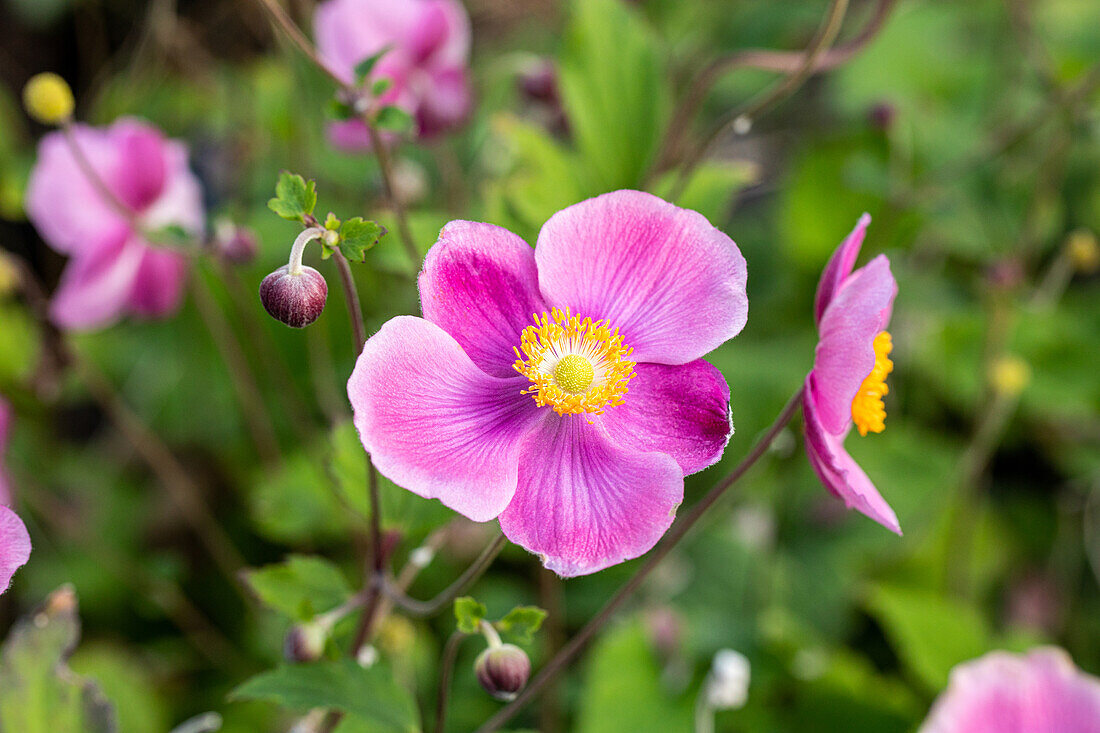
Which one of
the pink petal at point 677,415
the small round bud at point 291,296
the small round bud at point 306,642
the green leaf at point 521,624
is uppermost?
the small round bud at point 291,296

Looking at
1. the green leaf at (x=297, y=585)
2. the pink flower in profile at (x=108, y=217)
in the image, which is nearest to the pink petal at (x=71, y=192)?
the pink flower in profile at (x=108, y=217)

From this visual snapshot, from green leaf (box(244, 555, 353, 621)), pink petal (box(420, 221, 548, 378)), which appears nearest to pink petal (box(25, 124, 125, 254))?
green leaf (box(244, 555, 353, 621))

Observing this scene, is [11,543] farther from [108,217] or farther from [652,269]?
[108,217]

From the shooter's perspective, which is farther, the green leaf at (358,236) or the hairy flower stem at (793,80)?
the hairy flower stem at (793,80)

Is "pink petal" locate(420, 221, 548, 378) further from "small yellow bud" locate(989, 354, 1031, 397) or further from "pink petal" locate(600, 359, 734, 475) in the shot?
"small yellow bud" locate(989, 354, 1031, 397)

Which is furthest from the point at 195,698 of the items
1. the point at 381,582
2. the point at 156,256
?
the point at 381,582

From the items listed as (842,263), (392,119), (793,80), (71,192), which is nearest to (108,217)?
(71,192)

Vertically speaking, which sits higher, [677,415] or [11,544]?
[11,544]

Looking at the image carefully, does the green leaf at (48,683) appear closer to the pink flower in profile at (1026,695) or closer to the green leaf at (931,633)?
the pink flower in profile at (1026,695)
